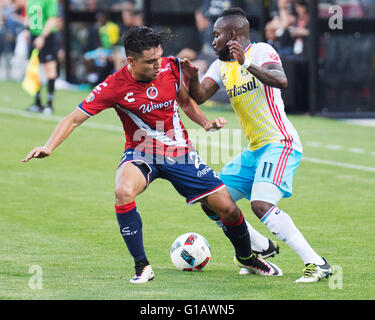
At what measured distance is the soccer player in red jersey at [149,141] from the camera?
6.86 m

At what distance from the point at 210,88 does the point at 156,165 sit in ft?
3.02

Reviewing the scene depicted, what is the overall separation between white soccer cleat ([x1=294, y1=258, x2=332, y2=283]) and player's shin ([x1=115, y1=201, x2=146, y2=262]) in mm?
1171

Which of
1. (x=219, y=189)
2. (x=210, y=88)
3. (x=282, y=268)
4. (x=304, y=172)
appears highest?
(x=210, y=88)

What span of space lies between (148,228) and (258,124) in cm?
221

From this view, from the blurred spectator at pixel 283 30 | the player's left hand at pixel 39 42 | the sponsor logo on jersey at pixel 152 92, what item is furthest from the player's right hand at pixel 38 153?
the blurred spectator at pixel 283 30

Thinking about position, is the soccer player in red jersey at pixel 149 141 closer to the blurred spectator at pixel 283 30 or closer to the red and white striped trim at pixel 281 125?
the red and white striped trim at pixel 281 125

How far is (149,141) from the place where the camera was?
7.06 meters

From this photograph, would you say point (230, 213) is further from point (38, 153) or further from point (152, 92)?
point (38, 153)

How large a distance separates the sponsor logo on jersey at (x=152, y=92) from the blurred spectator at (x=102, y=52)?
19365 millimetres

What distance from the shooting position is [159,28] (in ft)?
79.3

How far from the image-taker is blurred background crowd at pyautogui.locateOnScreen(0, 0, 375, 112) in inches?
780
